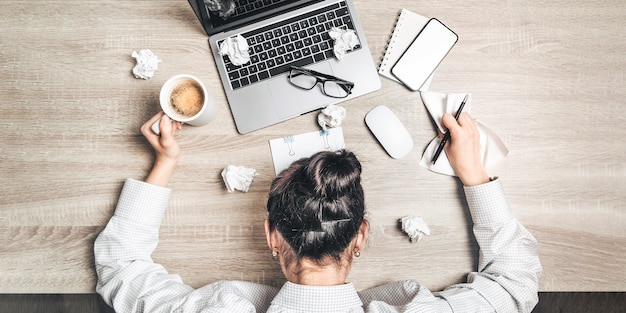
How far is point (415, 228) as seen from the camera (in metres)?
0.94

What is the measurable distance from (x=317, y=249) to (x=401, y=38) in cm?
53

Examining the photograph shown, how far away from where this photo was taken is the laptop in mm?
972

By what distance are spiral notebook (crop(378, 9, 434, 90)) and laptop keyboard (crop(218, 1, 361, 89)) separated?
12 cm

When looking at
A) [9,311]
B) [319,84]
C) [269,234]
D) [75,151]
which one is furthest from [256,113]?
[9,311]

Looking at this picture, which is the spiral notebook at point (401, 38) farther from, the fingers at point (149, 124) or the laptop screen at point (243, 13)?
the fingers at point (149, 124)

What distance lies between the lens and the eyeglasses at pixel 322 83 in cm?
97

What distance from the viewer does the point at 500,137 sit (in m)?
0.99

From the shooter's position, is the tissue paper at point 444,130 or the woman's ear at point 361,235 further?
the tissue paper at point 444,130

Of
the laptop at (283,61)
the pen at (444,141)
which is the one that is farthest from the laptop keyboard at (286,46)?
the pen at (444,141)

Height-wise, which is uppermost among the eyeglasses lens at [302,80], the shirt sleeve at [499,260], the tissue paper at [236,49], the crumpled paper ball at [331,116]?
the tissue paper at [236,49]

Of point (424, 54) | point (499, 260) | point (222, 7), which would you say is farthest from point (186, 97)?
point (499, 260)

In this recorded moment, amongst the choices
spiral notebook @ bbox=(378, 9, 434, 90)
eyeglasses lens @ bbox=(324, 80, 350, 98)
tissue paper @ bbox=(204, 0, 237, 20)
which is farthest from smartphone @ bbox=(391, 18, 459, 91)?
tissue paper @ bbox=(204, 0, 237, 20)

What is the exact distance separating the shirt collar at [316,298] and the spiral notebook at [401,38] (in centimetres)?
49

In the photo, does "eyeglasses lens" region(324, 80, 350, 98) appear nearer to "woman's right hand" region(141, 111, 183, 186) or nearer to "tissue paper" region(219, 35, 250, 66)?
"tissue paper" region(219, 35, 250, 66)
